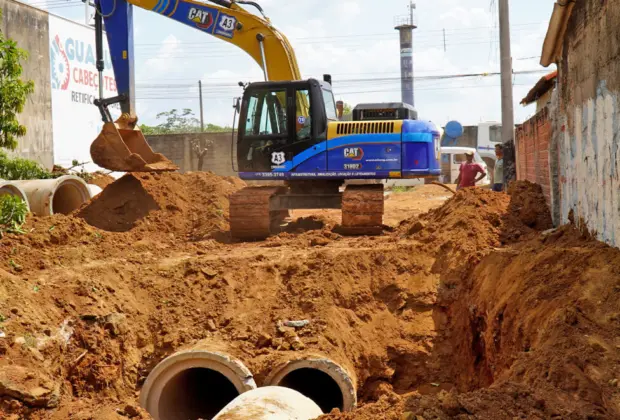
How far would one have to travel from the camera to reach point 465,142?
119 ft

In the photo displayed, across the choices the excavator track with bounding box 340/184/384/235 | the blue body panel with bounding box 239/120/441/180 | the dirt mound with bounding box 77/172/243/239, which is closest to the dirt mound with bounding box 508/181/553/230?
the blue body panel with bounding box 239/120/441/180

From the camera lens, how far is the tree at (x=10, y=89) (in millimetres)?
14047

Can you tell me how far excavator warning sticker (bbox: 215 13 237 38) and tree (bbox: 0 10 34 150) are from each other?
3679 mm

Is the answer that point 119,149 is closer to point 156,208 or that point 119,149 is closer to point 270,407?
point 156,208

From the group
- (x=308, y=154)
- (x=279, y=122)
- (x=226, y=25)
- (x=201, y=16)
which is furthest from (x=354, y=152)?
(x=201, y=16)

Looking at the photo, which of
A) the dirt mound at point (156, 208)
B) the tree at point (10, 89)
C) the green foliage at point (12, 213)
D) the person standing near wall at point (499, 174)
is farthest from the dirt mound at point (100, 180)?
the person standing near wall at point (499, 174)

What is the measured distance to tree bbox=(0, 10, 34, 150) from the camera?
46.1 feet

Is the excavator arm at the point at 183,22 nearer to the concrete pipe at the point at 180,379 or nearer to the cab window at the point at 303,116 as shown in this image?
the cab window at the point at 303,116

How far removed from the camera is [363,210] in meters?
13.2

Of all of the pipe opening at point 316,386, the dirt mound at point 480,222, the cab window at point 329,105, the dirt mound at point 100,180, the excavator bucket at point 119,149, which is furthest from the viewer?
the dirt mound at point 100,180

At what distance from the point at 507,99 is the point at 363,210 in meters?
5.43

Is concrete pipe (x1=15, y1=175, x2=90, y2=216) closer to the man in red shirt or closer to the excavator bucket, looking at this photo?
the excavator bucket

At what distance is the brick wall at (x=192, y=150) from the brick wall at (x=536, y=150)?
17690 millimetres

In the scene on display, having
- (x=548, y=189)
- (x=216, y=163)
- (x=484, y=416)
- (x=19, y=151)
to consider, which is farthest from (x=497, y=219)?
(x=216, y=163)
